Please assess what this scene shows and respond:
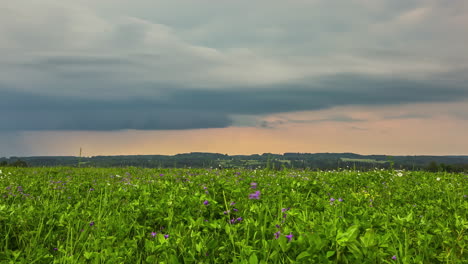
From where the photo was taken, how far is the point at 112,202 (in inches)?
277

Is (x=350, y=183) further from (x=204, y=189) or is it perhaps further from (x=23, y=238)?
(x=23, y=238)

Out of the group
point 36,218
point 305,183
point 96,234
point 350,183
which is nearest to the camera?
point 96,234

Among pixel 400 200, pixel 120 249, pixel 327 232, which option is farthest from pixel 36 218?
pixel 400 200

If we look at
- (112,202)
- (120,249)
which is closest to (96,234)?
(120,249)

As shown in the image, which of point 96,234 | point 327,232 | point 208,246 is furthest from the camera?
point 96,234

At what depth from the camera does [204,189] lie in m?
7.61

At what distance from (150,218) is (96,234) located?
3.64 feet

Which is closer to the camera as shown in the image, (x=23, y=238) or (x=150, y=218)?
(x=23, y=238)

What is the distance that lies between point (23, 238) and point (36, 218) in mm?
540

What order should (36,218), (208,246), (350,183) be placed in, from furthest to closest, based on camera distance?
(350,183) → (36,218) → (208,246)

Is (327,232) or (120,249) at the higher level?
(327,232)

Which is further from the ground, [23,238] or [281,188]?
[281,188]

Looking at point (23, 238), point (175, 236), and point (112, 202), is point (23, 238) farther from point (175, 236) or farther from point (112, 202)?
point (175, 236)

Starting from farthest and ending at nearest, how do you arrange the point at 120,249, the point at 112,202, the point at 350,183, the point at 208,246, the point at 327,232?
the point at 350,183 < the point at 112,202 < the point at 120,249 < the point at 208,246 < the point at 327,232
